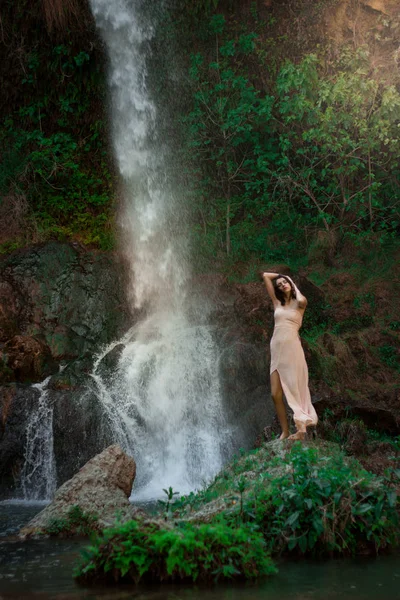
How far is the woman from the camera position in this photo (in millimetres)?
8820

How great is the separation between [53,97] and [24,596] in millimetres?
16153

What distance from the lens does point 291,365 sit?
352 inches

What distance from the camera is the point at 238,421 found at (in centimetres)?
1190

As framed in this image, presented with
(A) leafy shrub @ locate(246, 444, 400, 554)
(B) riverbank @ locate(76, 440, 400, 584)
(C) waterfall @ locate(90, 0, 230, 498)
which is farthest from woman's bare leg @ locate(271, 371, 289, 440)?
(A) leafy shrub @ locate(246, 444, 400, 554)

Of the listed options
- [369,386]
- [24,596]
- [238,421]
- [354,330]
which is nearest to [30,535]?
[24,596]

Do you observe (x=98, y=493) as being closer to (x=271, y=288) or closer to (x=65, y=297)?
(x=271, y=288)

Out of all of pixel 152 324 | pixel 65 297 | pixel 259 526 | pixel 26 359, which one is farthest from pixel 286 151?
pixel 259 526

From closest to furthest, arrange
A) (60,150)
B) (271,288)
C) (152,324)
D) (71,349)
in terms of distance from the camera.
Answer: (271,288), (71,349), (152,324), (60,150)

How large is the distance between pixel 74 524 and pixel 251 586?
3.21 meters

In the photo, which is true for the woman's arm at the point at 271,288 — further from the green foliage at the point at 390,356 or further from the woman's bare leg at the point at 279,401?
the green foliage at the point at 390,356

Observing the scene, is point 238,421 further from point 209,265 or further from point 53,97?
point 53,97

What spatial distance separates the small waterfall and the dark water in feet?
15.2

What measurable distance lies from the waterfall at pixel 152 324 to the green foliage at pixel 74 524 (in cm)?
278

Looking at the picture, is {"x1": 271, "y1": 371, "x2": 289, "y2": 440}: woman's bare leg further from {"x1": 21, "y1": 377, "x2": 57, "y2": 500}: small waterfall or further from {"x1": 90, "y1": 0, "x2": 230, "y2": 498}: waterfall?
{"x1": 21, "y1": 377, "x2": 57, "y2": 500}: small waterfall
